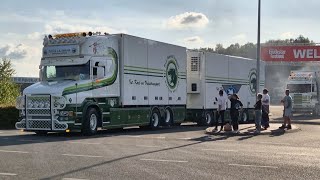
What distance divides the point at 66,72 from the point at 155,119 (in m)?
6.07

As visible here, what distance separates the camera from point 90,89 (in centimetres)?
1995

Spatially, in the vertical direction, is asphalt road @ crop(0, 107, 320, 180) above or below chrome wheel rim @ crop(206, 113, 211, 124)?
below

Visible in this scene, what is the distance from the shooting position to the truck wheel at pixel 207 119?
28.4 meters

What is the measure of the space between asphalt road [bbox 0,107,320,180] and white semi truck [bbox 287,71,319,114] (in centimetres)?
2719

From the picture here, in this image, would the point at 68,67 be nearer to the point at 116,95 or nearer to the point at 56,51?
the point at 56,51

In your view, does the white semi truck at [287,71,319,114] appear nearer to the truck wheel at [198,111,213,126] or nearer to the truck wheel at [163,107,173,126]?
the truck wheel at [198,111,213,126]

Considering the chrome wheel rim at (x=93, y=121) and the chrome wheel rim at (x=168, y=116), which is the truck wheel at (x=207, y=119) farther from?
the chrome wheel rim at (x=93, y=121)

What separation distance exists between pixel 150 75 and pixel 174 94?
2689mm

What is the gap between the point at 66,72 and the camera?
66.7 ft

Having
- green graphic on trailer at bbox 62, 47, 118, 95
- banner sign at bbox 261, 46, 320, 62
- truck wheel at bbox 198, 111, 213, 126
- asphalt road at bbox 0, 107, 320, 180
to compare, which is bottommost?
asphalt road at bbox 0, 107, 320, 180

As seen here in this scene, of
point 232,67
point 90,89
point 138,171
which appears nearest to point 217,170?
point 138,171

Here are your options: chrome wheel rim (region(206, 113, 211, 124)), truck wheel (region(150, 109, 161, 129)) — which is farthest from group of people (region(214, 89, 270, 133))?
chrome wheel rim (region(206, 113, 211, 124))

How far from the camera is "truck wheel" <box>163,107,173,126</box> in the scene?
25750 millimetres

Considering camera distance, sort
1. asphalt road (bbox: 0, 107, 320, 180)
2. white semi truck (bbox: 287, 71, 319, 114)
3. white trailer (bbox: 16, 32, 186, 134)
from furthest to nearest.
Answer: white semi truck (bbox: 287, 71, 319, 114) → white trailer (bbox: 16, 32, 186, 134) → asphalt road (bbox: 0, 107, 320, 180)
